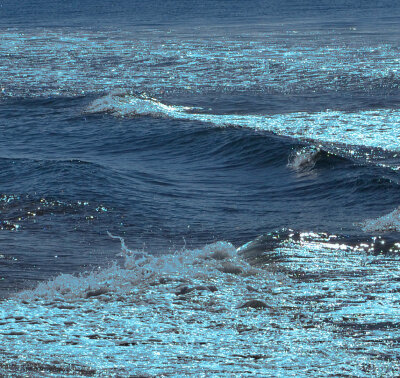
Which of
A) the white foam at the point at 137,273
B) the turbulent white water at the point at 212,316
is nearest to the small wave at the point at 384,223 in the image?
the turbulent white water at the point at 212,316

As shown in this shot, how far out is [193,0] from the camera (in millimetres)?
78750

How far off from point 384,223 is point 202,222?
2667 millimetres

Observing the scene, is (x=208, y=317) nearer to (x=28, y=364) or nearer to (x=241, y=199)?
(x=28, y=364)

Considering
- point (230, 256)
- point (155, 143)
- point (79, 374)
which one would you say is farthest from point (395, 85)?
point (79, 374)

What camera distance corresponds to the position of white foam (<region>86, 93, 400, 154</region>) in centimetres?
1669

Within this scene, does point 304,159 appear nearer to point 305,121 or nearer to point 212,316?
point 305,121

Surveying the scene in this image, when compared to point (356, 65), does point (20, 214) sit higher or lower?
lower

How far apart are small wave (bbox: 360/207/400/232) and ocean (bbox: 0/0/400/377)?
5 cm

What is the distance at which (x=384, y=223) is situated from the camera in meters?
10.2

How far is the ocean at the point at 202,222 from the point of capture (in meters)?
6.70

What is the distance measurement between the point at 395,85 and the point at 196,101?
21.7 ft

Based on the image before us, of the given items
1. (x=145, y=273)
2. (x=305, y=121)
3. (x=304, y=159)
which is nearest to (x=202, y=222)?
(x=145, y=273)

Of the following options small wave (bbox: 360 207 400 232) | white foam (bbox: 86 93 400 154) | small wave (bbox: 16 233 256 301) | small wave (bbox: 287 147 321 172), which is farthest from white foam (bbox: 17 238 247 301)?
white foam (bbox: 86 93 400 154)

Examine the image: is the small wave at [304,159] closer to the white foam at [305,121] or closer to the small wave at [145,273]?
the white foam at [305,121]
